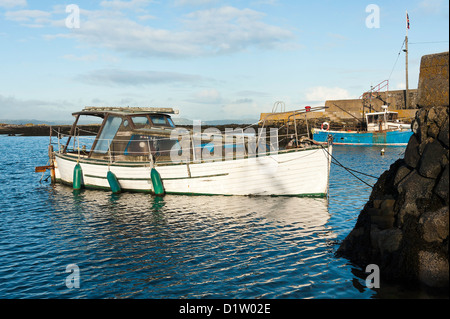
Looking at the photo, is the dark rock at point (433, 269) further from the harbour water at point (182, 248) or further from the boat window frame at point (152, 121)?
the boat window frame at point (152, 121)

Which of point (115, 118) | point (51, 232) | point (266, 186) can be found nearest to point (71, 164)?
point (115, 118)

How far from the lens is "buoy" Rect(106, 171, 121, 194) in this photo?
18984mm

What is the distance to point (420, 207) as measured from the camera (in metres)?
7.38

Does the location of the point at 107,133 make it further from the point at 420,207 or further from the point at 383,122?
the point at 383,122

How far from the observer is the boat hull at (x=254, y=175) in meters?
16.4

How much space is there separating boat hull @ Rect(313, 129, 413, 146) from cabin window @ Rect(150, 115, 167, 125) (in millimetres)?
28789

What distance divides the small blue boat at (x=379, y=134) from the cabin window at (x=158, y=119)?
27.9 m

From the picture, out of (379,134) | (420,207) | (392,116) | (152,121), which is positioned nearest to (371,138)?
(379,134)

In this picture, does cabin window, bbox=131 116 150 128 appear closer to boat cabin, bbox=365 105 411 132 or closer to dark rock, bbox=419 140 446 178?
dark rock, bbox=419 140 446 178

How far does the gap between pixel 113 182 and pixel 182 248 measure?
31.7 ft

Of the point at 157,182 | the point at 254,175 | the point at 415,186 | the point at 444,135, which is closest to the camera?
the point at 444,135

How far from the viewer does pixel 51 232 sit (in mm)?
12500
